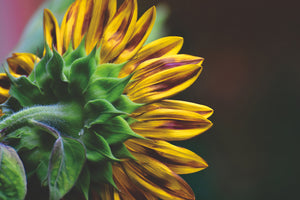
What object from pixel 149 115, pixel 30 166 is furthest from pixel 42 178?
pixel 149 115

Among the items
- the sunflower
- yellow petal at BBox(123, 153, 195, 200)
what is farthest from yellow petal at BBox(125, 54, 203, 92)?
yellow petal at BBox(123, 153, 195, 200)

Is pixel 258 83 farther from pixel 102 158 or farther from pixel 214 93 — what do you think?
pixel 102 158

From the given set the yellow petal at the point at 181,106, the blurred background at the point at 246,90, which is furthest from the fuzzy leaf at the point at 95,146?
the blurred background at the point at 246,90

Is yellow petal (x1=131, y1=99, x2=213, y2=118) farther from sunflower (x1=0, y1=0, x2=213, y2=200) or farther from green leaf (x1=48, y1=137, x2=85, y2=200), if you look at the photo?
green leaf (x1=48, y1=137, x2=85, y2=200)

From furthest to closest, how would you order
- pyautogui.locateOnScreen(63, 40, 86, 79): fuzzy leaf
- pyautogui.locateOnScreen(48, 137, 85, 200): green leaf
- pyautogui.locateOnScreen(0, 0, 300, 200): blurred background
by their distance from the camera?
1. pyautogui.locateOnScreen(0, 0, 300, 200): blurred background
2. pyautogui.locateOnScreen(63, 40, 86, 79): fuzzy leaf
3. pyautogui.locateOnScreen(48, 137, 85, 200): green leaf

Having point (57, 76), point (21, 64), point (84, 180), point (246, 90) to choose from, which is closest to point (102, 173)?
point (84, 180)

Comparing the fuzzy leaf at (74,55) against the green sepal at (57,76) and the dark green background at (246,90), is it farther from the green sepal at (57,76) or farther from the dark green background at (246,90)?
the dark green background at (246,90)
